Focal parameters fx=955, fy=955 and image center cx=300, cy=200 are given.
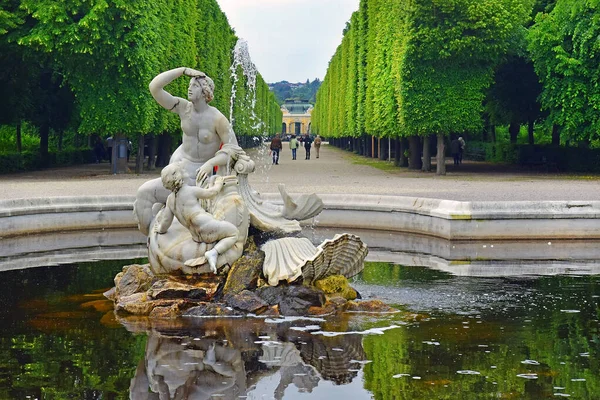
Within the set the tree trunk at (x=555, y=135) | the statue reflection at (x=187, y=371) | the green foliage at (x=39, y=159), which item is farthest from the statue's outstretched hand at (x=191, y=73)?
the tree trunk at (x=555, y=135)

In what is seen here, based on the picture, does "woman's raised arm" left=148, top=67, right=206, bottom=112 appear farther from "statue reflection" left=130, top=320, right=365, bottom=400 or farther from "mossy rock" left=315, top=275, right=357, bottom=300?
"statue reflection" left=130, top=320, right=365, bottom=400

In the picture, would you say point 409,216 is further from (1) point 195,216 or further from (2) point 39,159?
(2) point 39,159

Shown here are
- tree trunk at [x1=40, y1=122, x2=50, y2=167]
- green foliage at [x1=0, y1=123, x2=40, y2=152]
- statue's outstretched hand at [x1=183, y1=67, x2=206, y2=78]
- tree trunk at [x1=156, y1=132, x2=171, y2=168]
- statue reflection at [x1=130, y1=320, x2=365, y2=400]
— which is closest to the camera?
statue reflection at [x1=130, y1=320, x2=365, y2=400]

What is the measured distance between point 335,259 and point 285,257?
1.58ft

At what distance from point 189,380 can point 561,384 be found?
2406 millimetres

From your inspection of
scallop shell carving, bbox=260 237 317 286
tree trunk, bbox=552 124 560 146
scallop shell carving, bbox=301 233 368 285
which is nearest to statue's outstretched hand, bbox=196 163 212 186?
scallop shell carving, bbox=260 237 317 286

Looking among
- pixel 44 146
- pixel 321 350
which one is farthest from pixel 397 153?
pixel 321 350

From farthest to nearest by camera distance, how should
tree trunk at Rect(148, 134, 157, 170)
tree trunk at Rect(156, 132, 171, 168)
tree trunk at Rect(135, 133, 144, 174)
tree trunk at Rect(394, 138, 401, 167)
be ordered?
tree trunk at Rect(394, 138, 401, 167)
tree trunk at Rect(156, 132, 171, 168)
tree trunk at Rect(148, 134, 157, 170)
tree trunk at Rect(135, 133, 144, 174)

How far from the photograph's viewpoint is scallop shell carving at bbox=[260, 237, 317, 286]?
8.90m

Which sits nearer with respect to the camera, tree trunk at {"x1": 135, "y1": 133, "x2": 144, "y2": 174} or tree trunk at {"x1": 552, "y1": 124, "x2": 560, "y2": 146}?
tree trunk at {"x1": 135, "y1": 133, "x2": 144, "y2": 174}

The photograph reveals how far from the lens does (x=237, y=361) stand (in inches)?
268

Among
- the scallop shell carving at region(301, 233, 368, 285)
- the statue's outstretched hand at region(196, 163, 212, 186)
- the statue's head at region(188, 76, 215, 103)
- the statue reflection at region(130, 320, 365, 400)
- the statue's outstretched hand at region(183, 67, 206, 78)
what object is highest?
the statue's outstretched hand at region(183, 67, 206, 78)

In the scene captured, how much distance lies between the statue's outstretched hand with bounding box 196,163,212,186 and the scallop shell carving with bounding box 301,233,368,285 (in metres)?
1.38

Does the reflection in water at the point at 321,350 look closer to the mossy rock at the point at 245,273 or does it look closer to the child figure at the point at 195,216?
the mossy rock at the point at 245,273
